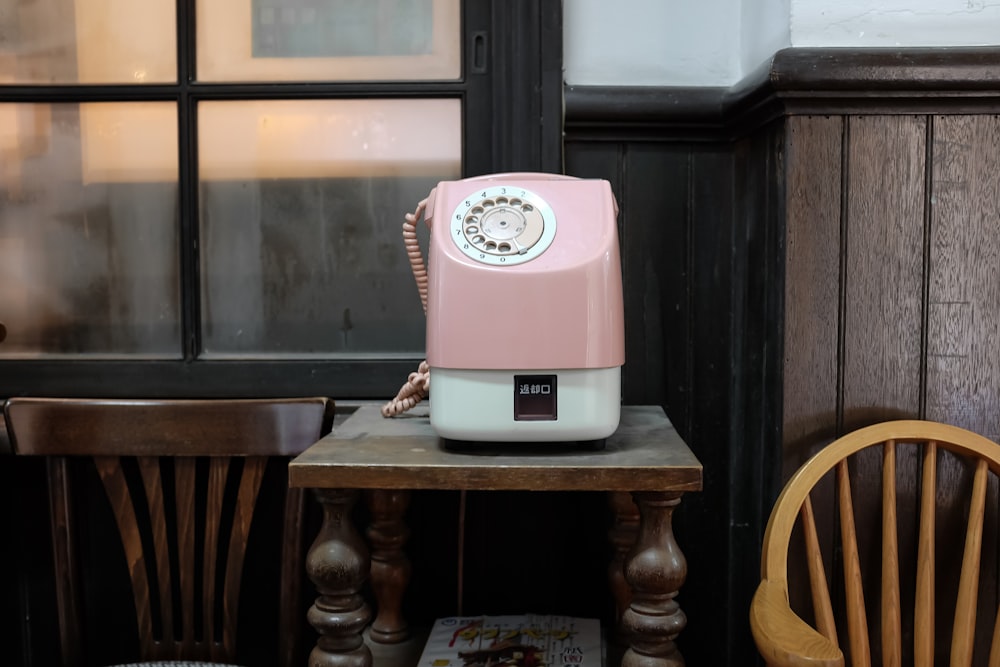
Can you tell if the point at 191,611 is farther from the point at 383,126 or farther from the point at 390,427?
the point at 383,126

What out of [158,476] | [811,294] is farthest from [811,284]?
[158,476]

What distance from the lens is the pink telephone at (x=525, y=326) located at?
96 cm

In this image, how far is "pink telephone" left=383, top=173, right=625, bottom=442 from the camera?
3.16ft

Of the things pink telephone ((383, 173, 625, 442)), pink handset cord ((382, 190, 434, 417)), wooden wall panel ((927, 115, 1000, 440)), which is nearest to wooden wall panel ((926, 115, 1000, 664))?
wooden wall panel ((927, 115, 1000, 440))

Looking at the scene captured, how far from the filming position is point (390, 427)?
3.76 ft

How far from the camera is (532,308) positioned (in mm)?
961

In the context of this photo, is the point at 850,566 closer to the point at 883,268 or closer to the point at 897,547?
the point at 897,547

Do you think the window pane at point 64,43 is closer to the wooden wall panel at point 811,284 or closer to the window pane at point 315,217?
the window pane at point 315,217

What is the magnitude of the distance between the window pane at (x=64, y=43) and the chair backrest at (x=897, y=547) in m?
1.30

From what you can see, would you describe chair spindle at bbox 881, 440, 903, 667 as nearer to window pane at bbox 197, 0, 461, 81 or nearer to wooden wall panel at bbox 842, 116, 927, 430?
wooden wall panel at bbox 842, 116, 927, 430

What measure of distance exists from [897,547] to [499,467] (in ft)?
2.10

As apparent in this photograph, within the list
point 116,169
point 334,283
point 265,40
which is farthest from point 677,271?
point 116,169

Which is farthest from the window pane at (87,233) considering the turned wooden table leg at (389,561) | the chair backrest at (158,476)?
the turned wooden table leg at (389,561)

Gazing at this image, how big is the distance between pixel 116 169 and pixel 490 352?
2.99 feet
